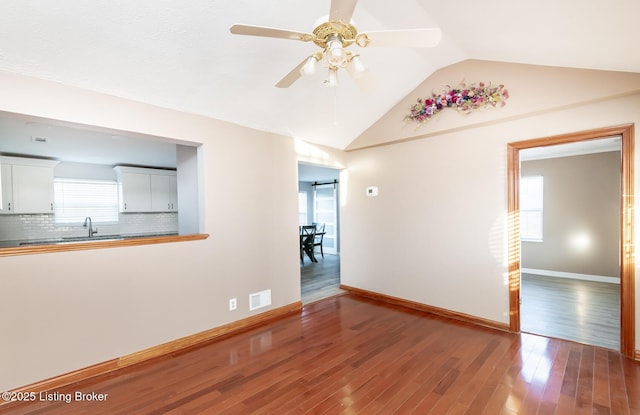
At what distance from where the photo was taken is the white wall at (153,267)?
2.08m

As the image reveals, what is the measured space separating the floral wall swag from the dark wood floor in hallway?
2545 mm

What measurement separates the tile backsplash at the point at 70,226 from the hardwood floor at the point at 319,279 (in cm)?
317

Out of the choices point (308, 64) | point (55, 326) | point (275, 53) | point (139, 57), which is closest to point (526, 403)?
point (308, 64)

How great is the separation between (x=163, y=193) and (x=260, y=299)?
12.4 feet

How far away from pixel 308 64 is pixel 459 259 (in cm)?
292

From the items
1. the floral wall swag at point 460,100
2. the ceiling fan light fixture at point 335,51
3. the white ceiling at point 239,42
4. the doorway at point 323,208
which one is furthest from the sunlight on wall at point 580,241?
the ceiling fan light fixture at point 335,51

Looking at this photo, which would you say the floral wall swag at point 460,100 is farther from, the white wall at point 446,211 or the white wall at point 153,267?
the white wall at point 153,267

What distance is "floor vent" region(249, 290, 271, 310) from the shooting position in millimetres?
3357

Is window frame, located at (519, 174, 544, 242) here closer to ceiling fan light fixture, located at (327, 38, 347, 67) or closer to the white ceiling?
the white ceiling

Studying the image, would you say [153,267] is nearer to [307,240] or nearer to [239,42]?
[239,42]

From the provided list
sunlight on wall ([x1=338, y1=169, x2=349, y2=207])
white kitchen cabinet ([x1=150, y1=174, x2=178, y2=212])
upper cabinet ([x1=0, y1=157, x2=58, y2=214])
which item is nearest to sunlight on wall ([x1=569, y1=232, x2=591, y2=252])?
sunlight on wall ([x1=338, y1=169, x2=349, y2=207])

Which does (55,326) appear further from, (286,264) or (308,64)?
(308,64)

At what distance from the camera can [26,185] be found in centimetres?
441

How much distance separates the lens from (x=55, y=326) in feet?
7.14
